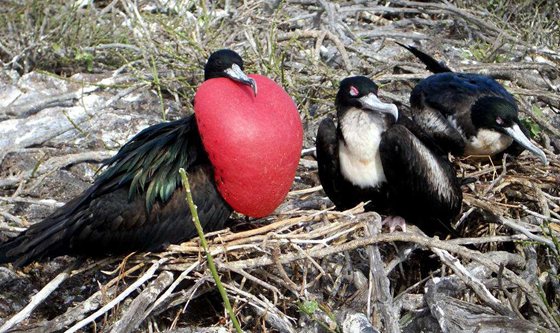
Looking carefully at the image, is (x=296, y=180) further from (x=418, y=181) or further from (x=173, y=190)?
(x=173, y=190)

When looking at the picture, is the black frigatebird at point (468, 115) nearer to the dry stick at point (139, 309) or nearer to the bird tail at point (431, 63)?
the bird tail at point (431, 63)

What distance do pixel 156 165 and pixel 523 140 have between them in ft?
4.83

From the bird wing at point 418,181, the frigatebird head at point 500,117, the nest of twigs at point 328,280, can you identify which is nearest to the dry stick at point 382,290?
the nest of twigs at point 328,280

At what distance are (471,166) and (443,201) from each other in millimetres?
595

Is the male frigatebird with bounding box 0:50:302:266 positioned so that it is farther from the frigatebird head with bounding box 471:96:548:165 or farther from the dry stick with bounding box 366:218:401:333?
the frigatebird head with bounding box 471:96:548:165

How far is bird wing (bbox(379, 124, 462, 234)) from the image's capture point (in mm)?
3438

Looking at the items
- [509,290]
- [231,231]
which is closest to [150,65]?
[231,231]

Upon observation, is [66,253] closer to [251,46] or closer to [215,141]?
[215,141]

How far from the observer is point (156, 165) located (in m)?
3.29

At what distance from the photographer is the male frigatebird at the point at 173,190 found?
3211 millimetres

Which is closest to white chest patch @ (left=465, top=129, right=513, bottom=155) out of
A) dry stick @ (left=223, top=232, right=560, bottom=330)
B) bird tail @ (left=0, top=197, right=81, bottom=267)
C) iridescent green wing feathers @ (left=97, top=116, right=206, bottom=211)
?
dry stick @ (left=223, top=232, right=560, bottom=330)

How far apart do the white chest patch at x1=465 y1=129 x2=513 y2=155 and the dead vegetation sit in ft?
0.25

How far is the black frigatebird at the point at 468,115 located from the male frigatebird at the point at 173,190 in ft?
2.94

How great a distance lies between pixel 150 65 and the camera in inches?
185
